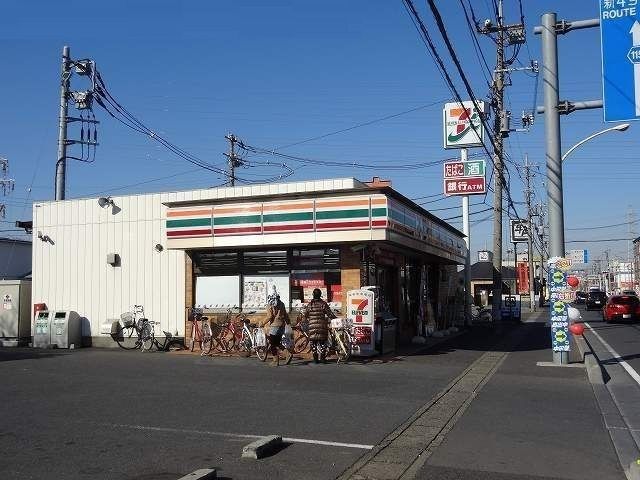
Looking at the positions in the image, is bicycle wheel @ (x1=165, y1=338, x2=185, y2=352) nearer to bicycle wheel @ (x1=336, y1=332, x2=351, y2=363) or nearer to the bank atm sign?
bicycle wheel @ (x1=336, y1=332, x2=351, y2=363)

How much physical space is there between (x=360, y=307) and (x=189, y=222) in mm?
5394

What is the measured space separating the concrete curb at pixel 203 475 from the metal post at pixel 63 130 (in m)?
23.6

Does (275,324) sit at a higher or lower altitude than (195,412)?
higher

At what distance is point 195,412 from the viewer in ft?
30.3

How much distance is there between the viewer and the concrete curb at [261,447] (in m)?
6.80

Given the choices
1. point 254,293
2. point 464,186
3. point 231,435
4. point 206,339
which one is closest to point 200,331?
point 206,339

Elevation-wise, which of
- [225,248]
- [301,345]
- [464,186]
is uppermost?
[464,186]

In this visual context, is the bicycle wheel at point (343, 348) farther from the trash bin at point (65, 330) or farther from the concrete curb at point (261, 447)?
the trash bin at point (65, 330)

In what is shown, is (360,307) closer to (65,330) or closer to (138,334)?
(138,334)

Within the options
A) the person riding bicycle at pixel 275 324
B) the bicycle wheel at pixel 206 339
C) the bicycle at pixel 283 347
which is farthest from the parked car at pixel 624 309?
the person riding bicycle at pixel 275 324

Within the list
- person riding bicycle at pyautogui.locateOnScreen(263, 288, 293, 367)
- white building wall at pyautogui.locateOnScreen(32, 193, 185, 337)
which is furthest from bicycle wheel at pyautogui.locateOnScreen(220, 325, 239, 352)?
white building wall at pyautogui.locateOnScreen(32, 193, 185, 337)

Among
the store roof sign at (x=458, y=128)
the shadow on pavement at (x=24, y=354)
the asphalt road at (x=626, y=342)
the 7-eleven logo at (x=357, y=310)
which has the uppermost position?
the store roof sign at (x=458, y=128)

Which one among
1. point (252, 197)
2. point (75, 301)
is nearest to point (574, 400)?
point (252, 197)

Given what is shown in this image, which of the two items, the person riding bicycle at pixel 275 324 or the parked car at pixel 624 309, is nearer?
the person riding bicycle at pixel 275 324
